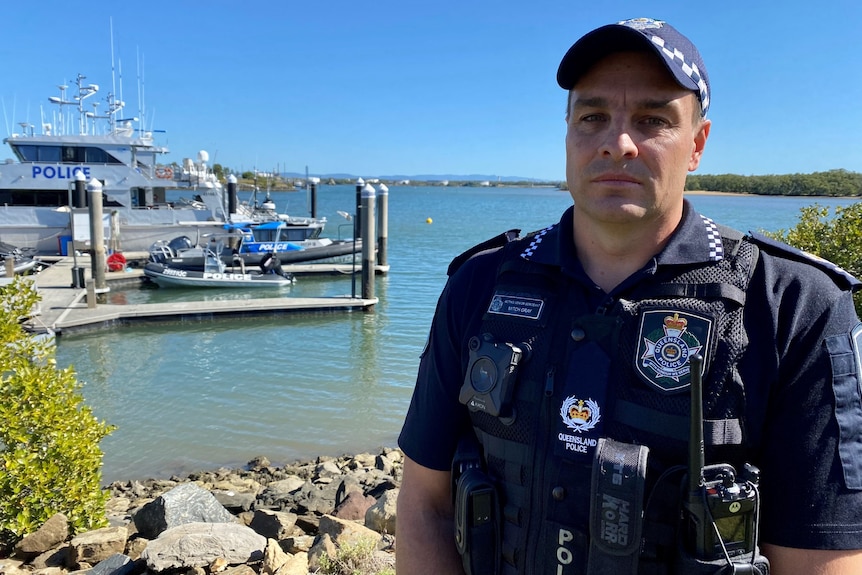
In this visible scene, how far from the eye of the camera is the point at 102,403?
36.4 feet

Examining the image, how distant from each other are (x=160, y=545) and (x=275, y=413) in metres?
6.68

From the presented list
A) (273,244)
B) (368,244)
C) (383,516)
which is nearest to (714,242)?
(383,516)

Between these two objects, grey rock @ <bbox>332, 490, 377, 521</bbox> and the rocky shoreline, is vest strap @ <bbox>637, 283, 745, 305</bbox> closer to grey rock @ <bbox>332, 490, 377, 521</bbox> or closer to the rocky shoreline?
the rocky shoreline

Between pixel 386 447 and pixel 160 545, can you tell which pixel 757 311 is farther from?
pixel 386 447

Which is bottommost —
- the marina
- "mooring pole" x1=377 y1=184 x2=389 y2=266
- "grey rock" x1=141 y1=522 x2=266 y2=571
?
the marina

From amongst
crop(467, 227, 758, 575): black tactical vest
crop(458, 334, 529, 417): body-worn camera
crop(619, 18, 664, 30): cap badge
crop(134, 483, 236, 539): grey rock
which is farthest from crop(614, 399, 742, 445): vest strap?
crop(134, 483, 236, 539): grey rock

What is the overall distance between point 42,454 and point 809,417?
187 inches

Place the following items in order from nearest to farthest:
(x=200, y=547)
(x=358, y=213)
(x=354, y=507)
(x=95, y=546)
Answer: (x=200, y=547)
(x=95, y=546)
(x=354, y=507)
(x=358, y=213)

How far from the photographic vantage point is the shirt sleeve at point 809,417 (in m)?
1.21

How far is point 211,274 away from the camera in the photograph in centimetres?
2086

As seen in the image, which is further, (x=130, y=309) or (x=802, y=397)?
(x=130, y=309)

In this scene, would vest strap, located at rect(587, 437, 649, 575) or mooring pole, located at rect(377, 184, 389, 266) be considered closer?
vest strap, located at rect(587, 437, 649, 575)

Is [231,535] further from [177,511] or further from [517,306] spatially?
[517,306]

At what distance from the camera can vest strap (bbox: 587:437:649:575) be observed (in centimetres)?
129
